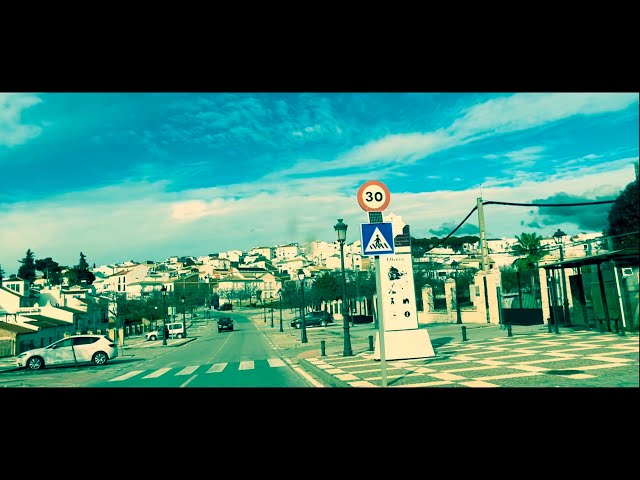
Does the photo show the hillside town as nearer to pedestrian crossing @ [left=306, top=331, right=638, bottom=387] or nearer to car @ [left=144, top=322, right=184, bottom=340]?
car @ [left=144, top=322, right=184, bottom=340]

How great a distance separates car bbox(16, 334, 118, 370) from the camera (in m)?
11.5

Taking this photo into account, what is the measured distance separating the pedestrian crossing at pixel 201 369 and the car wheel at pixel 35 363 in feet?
5.97

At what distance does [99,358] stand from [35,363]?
3.06 metres

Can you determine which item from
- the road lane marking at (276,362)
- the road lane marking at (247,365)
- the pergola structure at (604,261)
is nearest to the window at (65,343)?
the road lane marking at (247,365)

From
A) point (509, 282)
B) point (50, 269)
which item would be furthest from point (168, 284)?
point (509, 282)

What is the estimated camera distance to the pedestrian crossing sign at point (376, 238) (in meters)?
7.57

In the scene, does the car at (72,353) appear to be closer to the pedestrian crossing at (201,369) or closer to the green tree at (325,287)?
the pedestrian crossing at (201,369)

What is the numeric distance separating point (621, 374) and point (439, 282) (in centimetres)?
1960

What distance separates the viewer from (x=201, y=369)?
13.5 m
